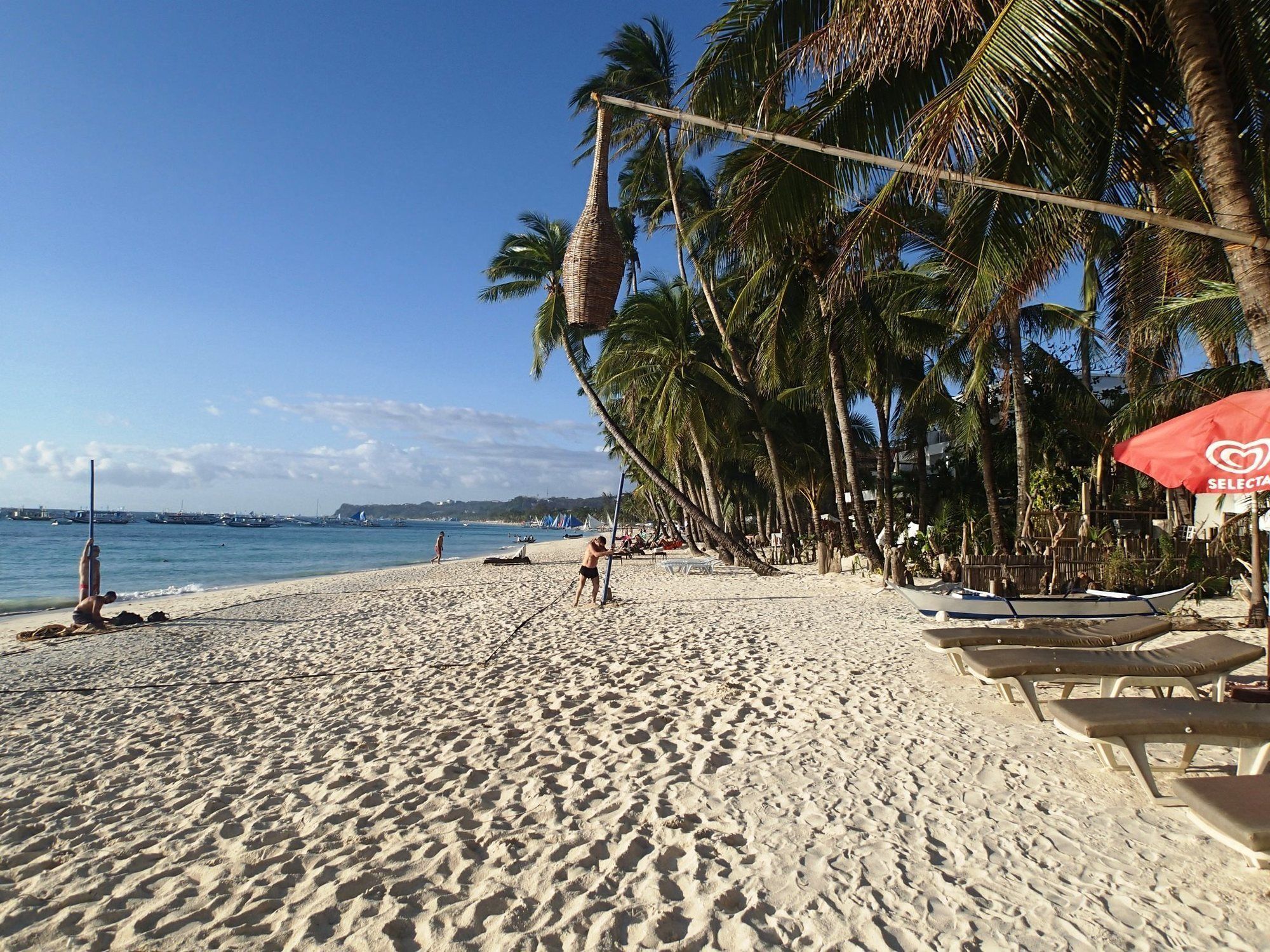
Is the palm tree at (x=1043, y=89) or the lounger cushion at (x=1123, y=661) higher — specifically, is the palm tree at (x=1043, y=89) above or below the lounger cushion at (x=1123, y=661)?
→ above

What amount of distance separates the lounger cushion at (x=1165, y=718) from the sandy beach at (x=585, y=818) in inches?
17.0

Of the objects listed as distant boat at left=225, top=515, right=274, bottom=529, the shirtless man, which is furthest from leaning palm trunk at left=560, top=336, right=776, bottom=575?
distant boat at left=225, top=515, right=274, bottom=529

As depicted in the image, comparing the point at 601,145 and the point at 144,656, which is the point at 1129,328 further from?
the point at 144,656

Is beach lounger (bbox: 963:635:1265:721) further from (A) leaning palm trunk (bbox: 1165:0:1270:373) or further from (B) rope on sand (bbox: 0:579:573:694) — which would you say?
(B) rope on sand (bbox: 0:579:573:694)

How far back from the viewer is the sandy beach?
2355 millimetres

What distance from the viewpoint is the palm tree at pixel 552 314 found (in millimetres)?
16938

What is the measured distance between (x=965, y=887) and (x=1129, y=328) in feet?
27.3

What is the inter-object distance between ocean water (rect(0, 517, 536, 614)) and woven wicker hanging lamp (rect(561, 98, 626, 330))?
18.0m

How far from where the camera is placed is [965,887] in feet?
8.30

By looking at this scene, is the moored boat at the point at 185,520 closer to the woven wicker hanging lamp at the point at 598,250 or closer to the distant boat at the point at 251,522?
the distant boat at the point at 251,522

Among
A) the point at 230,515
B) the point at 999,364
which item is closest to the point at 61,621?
the point at 999,364

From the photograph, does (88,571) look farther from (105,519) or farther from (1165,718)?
(105,519)

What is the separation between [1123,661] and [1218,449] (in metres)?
1.37

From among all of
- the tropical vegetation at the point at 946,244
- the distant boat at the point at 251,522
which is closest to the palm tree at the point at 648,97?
the tropical vegetation at the point at 946,244
